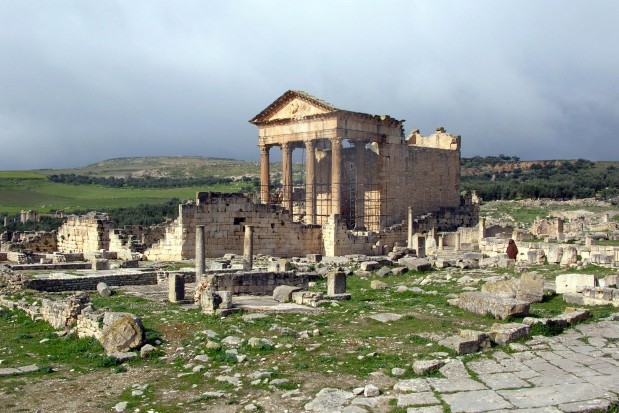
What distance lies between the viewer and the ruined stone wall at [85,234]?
95.5 ft

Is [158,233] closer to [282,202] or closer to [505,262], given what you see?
[282,202]

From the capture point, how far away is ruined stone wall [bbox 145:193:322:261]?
2638 cm

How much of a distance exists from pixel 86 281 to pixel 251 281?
453 cm

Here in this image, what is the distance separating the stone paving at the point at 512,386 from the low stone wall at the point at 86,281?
11.3 meters

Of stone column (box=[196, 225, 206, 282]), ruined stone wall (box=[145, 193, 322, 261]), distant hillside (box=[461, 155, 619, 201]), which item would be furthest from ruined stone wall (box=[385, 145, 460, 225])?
distant hillside (box=[461, 155, 619, 201])

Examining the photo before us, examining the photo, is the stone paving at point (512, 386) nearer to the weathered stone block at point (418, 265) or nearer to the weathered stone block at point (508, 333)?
the weathered stone block at point (508, 333)

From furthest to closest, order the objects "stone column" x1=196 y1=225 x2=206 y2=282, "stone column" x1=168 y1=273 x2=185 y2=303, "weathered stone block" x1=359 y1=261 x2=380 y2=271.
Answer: "weathered stone block" x1=359 y1=261 x2=380 y2=271 → "stone column" x1=196 y1=225 x2=206 y2=282 → "stone column" x1=168 y1=273 x2=185 y2=303

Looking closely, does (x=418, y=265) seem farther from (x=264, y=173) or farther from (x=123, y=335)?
(x=264, y=173)

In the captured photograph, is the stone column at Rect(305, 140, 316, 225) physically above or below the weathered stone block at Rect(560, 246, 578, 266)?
above

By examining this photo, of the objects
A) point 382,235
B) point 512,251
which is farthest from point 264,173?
point 512,251

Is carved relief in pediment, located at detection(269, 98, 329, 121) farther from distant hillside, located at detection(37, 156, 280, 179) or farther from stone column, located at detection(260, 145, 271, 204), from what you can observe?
distant hillside, located at detection(37, 156, 280, 179)

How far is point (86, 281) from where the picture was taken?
714 inches

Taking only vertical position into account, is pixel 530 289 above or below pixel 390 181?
below

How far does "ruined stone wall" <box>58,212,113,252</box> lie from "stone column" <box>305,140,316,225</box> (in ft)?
32.6
